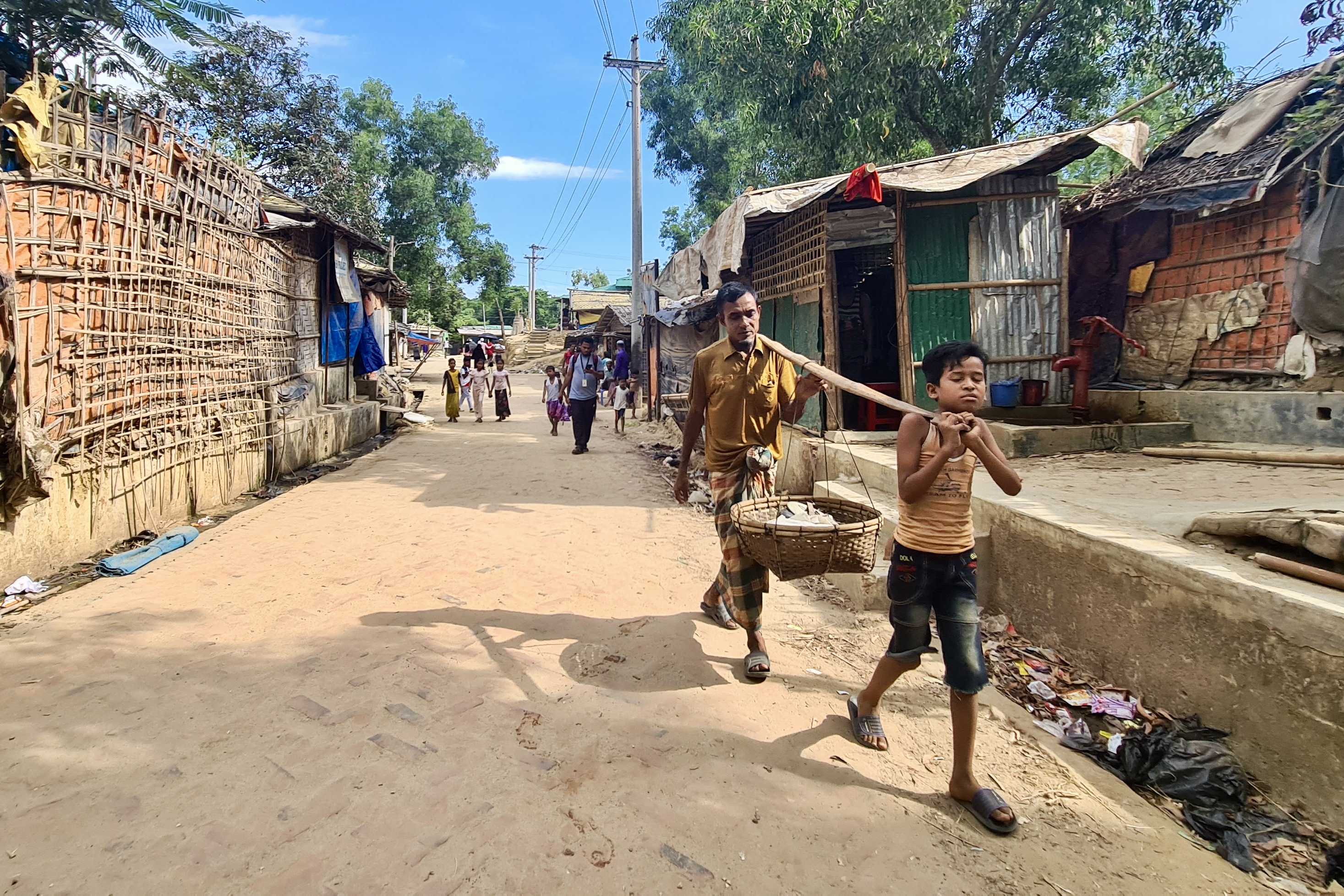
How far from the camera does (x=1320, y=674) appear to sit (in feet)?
8.38

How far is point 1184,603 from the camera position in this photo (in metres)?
3.12

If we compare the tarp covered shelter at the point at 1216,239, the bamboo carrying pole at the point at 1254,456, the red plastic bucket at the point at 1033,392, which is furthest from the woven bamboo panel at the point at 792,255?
the bamboo carrying pole at the point at 1254,456

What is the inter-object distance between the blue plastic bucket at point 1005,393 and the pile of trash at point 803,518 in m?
5.23

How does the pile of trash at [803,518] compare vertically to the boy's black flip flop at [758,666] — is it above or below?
above

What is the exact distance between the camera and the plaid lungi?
346cm

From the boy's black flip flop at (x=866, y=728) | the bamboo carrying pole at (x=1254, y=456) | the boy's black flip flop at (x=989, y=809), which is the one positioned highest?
the bamboo carrying pole at (x=1254, y=456)

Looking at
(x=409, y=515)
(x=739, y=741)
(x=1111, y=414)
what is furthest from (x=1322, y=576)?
(x=409, y=515)

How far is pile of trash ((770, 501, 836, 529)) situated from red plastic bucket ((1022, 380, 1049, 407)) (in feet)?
18.1

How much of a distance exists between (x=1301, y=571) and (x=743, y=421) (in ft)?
8.08

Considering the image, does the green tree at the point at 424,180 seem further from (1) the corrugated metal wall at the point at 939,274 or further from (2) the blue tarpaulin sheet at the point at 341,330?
(1) the corrugated metal wall at the point at 939,274

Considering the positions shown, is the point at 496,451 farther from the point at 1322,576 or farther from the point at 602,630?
the point at 1322,576

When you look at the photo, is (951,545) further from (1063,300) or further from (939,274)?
(1063,300)

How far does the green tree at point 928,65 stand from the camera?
30.6 ft

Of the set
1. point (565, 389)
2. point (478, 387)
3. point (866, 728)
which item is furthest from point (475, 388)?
point (866, 728)
